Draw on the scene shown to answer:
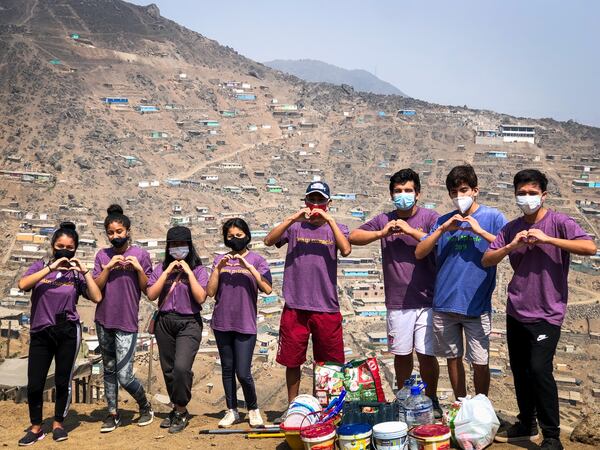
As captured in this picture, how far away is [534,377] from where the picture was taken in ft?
13.5

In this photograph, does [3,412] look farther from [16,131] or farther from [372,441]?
[16,131]

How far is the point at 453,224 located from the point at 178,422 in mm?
2457

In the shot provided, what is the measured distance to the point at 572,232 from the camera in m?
4.08

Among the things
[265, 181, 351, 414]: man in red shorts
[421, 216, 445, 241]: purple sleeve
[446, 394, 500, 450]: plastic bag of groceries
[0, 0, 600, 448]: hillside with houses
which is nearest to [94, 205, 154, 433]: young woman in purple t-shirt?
[265, 181, 351, 414]: man in red shorts

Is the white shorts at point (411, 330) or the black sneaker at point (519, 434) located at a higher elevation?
the white shorts at point (411, 330)

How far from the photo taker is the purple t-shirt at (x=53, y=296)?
15.6 ft

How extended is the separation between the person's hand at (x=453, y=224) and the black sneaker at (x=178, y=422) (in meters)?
2.35

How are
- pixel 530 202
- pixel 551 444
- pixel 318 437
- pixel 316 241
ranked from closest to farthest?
pixel 318 437, pixel 551 444, pixel 530 202, pixel 316 241

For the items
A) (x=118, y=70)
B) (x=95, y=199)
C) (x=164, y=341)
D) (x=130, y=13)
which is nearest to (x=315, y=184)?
(x=164, y=341)

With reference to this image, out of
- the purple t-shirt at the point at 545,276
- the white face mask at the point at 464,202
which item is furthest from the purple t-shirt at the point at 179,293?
the purple t-shirt at the point at 545,276

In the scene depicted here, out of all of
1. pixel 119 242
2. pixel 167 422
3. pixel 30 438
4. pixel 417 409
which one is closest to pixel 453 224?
pixel 417 409

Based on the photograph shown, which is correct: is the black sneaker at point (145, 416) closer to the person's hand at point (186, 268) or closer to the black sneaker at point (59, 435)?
the black sneaker at point (59, 435)

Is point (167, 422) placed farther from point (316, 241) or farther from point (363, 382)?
point (316, 241)

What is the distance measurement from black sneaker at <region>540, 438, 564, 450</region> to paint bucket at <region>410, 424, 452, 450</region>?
0.64 meters
